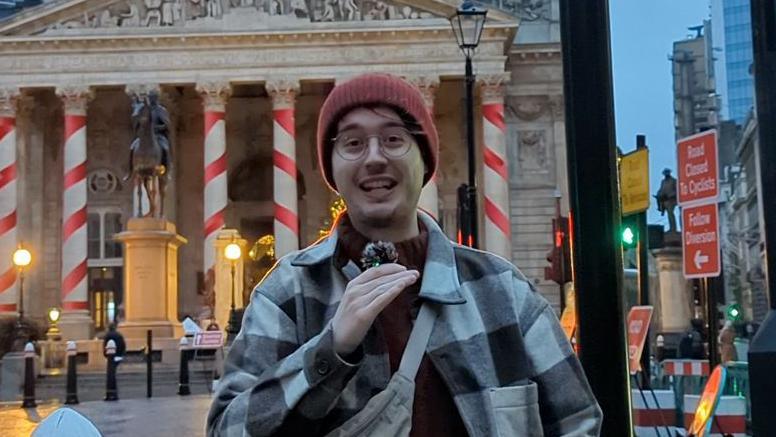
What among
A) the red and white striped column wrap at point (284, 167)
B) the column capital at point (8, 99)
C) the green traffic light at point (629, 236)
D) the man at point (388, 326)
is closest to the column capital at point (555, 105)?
the red and white striped column wrap at point (284, 167)

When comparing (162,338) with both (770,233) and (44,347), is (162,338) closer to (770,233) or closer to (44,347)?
(44,347)

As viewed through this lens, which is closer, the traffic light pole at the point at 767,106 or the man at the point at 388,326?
the man at the point at 388,326

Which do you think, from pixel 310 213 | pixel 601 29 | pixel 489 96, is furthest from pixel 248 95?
pixel 601 29

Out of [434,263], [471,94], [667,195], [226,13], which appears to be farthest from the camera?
[226,13]

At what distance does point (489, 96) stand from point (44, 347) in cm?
2005

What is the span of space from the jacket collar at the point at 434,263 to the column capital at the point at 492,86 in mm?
42766

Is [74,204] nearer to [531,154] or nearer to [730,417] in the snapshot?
[531,154]

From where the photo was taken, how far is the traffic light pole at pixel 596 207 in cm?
365

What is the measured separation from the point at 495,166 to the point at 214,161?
36.3ft

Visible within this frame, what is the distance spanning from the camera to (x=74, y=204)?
1747 inches

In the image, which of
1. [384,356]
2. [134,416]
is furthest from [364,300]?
[134,416]

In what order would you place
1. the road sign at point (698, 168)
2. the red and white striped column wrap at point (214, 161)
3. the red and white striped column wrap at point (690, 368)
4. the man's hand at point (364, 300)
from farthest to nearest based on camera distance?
the red and white striped column wrap at point (214, 161) → the red and white striped column wrap at point (690, 368) → the road sign at point (698, 168) → the man's hand at point (364, 300)

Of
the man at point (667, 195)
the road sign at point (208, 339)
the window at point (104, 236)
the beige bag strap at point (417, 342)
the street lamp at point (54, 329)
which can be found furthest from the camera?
the window at point (104, 236)

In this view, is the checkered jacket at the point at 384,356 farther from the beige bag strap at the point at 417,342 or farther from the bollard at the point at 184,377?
the bollard at the point at 184,377
